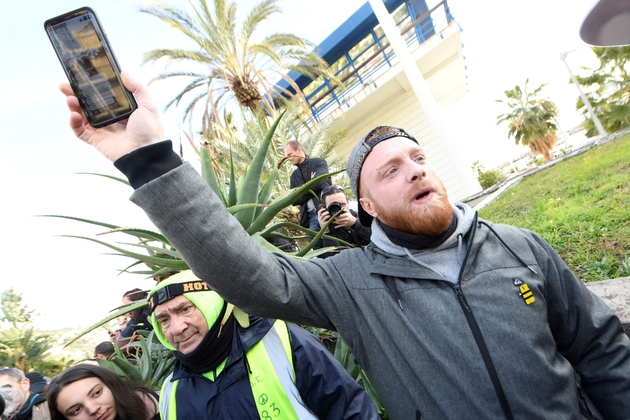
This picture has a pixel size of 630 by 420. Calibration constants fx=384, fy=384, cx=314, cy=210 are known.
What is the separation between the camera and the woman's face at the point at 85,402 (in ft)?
7.91

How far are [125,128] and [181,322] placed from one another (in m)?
1.24

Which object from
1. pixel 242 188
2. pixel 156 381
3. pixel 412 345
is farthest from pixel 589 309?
pixel 156 381

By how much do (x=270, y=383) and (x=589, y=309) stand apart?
1405 millimetres

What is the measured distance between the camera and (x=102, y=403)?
2455mm

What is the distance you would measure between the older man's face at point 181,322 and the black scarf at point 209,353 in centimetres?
7

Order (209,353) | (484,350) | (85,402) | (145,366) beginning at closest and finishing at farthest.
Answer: (484,350), (209,353), (85,402), (145,366)

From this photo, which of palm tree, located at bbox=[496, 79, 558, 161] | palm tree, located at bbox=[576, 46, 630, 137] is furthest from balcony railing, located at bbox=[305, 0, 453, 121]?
palm tree, located at bbox=[496, 79, 558, 161]

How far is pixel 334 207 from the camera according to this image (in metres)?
2.75

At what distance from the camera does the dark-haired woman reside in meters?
2.42

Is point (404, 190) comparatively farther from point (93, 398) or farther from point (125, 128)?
point (93, 398)

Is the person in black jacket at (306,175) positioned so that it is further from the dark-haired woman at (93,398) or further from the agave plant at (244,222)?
the dark-haired woman at (93,398)

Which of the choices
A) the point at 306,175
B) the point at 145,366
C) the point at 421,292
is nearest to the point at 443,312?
the point at 421,292

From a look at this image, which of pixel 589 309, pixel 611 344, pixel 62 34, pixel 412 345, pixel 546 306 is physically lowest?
pixel 611 344

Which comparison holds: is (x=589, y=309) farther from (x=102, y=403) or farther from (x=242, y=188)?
(x=102, y=403)
